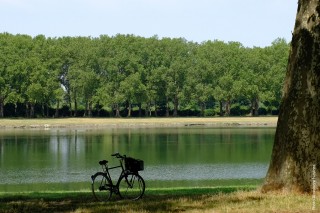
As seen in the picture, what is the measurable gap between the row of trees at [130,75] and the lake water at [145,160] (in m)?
45.7

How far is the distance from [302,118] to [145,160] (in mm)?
28724

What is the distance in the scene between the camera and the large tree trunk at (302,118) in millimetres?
13266

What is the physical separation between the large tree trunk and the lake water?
15395 millimetres

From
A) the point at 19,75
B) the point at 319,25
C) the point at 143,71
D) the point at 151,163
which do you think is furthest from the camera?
the point at 143,71

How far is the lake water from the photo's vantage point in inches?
1219

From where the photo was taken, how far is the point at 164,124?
308ft

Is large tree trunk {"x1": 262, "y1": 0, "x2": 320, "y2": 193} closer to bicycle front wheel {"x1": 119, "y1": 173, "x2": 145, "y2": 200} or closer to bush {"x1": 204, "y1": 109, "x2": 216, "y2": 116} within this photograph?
bicycle front wheel {"x1": 119, "y1": 173, "x2": 145, "y2": 200}

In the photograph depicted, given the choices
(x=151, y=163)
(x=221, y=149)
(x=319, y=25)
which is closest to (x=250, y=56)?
(x=221, y=149)

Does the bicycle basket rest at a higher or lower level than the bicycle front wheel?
higher

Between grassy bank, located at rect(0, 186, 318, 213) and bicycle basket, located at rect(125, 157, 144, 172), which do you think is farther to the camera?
bicycle basket, located at rect(125, 157, 144, 172)

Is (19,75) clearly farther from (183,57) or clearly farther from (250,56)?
(250,56)

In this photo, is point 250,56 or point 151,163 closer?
point 151,163

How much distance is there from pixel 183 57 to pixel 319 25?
109742 mm

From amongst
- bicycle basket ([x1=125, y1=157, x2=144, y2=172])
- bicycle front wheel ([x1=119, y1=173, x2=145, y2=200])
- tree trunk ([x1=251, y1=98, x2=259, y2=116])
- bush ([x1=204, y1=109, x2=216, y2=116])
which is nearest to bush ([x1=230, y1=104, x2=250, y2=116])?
bush ([x1=204, y1=109, x2=216, y2=116])
